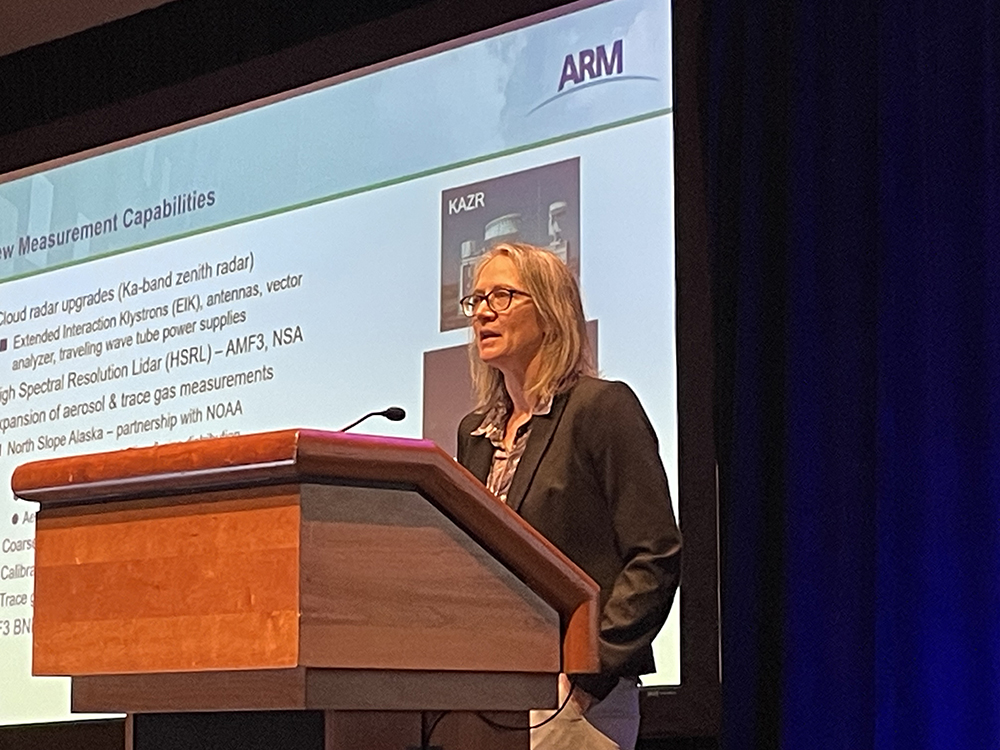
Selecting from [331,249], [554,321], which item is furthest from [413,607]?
[331,249]

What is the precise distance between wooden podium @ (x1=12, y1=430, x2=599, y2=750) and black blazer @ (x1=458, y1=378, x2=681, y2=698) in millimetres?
427

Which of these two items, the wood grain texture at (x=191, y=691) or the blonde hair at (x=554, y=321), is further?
the blonde hair at (x=554, y=321)

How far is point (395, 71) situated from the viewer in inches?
144

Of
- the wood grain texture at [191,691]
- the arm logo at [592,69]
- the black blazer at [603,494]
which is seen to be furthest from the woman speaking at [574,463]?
the arm logo at [592,69]

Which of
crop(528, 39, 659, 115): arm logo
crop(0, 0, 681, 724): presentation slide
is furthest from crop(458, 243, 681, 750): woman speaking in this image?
crop(528, 39, 659, 115): arm logo

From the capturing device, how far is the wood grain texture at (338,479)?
146 cm

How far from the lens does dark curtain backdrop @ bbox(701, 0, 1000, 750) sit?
282 cm

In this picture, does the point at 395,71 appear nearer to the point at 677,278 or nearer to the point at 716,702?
the point at 677,278

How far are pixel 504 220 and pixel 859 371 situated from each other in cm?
79

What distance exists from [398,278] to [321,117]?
51 centimetres

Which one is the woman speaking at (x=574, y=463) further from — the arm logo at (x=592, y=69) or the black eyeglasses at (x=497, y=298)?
the arm logo at (x=592, y=69)

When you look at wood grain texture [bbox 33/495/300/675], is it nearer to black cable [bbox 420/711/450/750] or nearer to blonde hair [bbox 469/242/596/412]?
black cable [bbox 420/711/450/750]

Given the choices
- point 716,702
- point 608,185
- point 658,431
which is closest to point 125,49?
point 608,185

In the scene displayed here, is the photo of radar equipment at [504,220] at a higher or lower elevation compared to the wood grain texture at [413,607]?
higher
